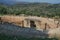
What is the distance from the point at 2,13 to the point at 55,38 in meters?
6.52

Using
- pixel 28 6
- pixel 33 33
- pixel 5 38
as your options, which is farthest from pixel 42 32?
pixel 28 6

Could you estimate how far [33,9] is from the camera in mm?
17906

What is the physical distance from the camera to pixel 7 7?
18.0m

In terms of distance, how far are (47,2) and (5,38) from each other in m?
5.40

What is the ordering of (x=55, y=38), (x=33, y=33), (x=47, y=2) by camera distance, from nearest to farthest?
1. (x=55, y=38)
2. (x=33, y=33)
3. (x=47, y=2)

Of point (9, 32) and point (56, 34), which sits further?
point (9, 32)

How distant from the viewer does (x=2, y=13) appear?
18031mm

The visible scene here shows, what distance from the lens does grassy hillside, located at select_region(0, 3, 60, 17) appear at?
1733cm

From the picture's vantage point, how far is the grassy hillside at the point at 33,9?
56.9ft

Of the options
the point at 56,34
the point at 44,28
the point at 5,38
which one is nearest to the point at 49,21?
the point at 44,28

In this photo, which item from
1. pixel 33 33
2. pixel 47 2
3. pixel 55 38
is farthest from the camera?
pixel 47 2

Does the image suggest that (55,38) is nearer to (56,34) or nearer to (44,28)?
(56,34)

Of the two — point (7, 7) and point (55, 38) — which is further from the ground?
point (7, 7)

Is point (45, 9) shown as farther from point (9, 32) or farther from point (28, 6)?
point (9, 32)
